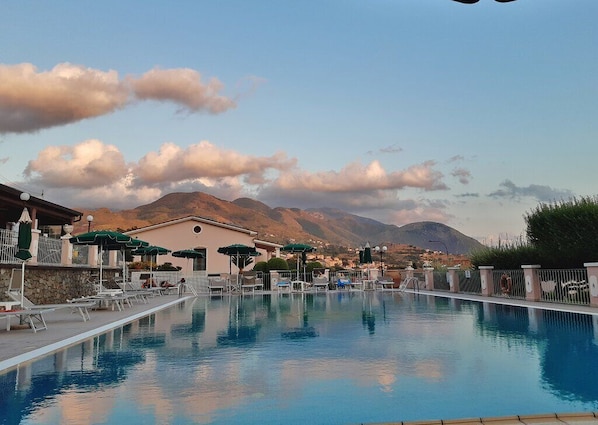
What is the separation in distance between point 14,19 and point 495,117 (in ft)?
69.1

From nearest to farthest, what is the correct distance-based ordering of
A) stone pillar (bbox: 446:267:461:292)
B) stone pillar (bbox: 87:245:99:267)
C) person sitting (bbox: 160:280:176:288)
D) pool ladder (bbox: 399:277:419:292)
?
1. stone pillar (bbox: 87:245:99:267)
2. stone pillar (bbox: 446:267:461:292)
3. person sitting (bbox: 160:280:176:288)
4. pool ladder (bbox: 399:277:419:292)

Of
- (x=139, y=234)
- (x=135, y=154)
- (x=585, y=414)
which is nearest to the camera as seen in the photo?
(x=585, y=414)

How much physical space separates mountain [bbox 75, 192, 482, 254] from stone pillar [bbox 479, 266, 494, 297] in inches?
3009

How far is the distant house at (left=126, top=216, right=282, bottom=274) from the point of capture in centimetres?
3606

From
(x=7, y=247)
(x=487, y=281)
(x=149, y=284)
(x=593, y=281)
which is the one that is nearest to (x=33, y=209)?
(x=7, y=247)

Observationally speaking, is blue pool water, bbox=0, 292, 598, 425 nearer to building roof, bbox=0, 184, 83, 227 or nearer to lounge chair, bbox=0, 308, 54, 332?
lounge chair, bbox=0, 308, 54, 332

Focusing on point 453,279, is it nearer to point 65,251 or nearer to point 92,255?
point 92,255

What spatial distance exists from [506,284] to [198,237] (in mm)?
24193

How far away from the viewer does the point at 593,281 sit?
14.0 metres

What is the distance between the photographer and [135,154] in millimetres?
26766

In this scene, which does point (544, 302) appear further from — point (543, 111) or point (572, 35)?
point (572, 35)

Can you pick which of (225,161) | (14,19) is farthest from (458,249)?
(14,19)

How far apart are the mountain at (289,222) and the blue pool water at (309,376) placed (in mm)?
87726

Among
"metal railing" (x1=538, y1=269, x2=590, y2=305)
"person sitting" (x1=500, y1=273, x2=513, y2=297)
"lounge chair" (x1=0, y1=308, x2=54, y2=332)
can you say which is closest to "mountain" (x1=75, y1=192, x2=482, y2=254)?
"person sitting" (x1=500, y1=273, x2=513, y2=297)
